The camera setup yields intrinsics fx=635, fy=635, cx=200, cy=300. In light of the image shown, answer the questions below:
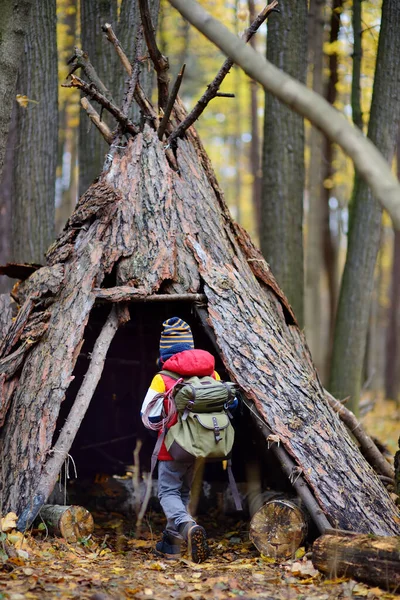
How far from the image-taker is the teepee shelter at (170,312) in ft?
16.9

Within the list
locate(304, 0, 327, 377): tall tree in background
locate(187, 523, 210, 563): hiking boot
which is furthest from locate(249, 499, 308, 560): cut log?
locate(304, 0, 327, 377): tall tree in background

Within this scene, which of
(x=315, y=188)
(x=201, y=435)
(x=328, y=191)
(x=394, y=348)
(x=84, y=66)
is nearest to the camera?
(x=201, y=435)

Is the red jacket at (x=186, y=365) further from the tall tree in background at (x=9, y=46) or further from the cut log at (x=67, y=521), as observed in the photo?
the tall tree in background at (x=9, y=46)

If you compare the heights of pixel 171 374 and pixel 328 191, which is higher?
pixel 328 191

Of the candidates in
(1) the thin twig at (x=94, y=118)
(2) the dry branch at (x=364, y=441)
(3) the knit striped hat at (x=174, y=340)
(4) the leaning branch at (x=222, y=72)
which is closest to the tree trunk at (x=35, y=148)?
(1) the thin twig at (x=94, y=118)

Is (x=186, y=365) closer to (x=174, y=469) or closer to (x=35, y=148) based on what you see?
(x=174, y=469)

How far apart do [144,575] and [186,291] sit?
255 centimetres

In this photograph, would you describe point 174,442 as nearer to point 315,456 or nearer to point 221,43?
point 315,456

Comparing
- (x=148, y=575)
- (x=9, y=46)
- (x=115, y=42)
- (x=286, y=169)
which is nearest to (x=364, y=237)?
(x=286, y=169)

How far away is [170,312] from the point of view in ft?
24.4

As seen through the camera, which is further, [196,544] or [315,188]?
[315,188]

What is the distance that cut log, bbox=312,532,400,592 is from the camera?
162 inches

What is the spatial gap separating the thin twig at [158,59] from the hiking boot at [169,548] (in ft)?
15.3

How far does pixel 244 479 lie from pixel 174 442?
9.19ft
